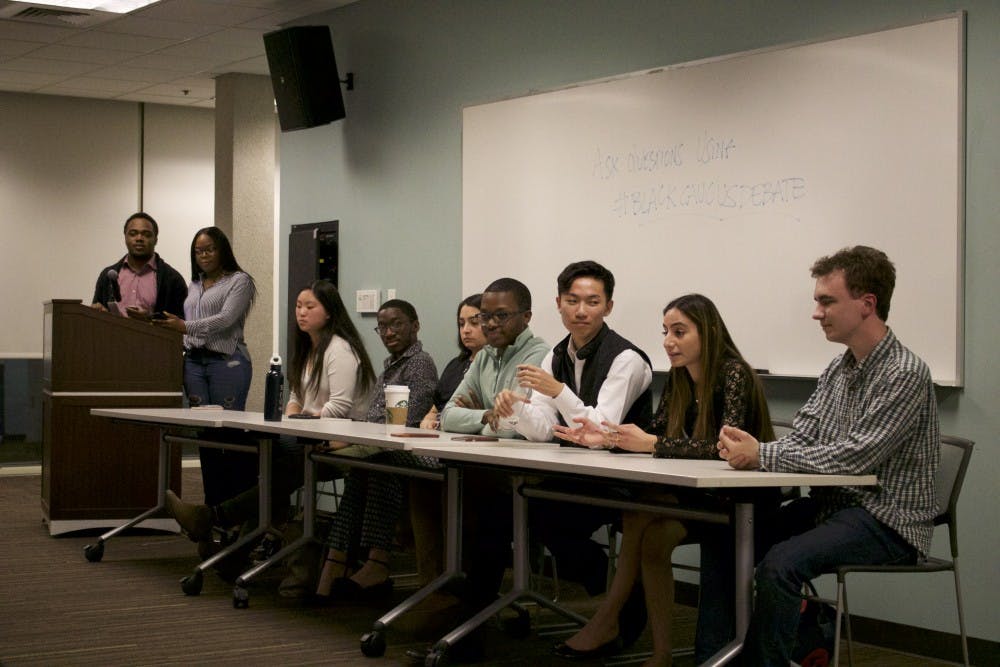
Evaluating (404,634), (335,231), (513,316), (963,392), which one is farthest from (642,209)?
(335,231)

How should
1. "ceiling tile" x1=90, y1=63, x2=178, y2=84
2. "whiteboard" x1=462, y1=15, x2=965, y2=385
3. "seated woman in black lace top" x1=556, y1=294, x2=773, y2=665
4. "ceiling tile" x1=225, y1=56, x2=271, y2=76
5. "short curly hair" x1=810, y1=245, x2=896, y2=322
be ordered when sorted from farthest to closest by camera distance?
1. "ceiling tile" x1=90, y1=63, x2=178, y2=84
2. "ceiling tile" x1=225, y1=56, x2=271, y2=76
3. "whiteboard" x1=462, y1=15, x2=965, y2=385
4. "seated woman in black lace top" x1=556, y1=294, x2=773, y2=665
5. "short curly hair" x1=810, y1=245, x2=896, y2=322

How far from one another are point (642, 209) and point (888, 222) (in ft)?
3.91

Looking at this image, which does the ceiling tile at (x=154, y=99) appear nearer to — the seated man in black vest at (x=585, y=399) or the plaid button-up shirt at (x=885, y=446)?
the seated man in black vest at (x=585, y=399)

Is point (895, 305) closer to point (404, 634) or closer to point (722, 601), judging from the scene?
point (722, 601)

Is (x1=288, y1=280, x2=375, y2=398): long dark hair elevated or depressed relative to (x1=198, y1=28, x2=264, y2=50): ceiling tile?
depressed

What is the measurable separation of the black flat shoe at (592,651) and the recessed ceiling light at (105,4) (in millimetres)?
4590

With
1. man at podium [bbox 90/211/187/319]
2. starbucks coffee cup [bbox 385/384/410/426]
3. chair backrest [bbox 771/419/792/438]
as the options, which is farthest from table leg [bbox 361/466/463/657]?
man at podium [bbox 90/211/187/319]

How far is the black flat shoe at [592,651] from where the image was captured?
3842 mm

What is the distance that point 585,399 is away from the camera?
13.5 feet

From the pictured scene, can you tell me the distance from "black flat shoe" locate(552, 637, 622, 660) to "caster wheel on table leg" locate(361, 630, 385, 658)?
0.56m

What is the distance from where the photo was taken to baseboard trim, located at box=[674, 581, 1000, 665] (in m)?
4.04

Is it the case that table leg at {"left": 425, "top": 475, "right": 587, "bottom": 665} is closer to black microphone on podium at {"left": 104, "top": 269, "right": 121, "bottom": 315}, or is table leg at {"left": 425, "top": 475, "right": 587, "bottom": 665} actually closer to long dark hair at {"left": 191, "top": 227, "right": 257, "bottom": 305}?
long dark hair at {"left": 191, "top": 227, "right": 257, "bottom": 305}

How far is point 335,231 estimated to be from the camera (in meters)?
7.25

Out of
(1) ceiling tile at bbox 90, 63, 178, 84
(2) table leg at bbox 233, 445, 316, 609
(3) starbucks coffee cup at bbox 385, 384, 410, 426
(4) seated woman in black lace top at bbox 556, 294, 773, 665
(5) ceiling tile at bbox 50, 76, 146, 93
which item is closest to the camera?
(4) seated woman in black lace top at bbox 556, 294, 773, 665
